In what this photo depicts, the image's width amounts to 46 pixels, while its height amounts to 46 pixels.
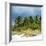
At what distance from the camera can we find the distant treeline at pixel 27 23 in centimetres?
196

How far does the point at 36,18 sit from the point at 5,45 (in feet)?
2.29

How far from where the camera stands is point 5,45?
1.88 metres

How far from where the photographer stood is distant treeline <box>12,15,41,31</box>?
6.43ft

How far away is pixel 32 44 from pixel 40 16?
0.51 metres

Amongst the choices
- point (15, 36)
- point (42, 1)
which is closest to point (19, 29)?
point (15, 36)

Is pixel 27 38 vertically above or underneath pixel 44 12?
underneath

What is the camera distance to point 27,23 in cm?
200

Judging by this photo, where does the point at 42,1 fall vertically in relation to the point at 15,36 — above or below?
above

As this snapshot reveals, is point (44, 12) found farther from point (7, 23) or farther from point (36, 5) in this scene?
point (7, 23)
